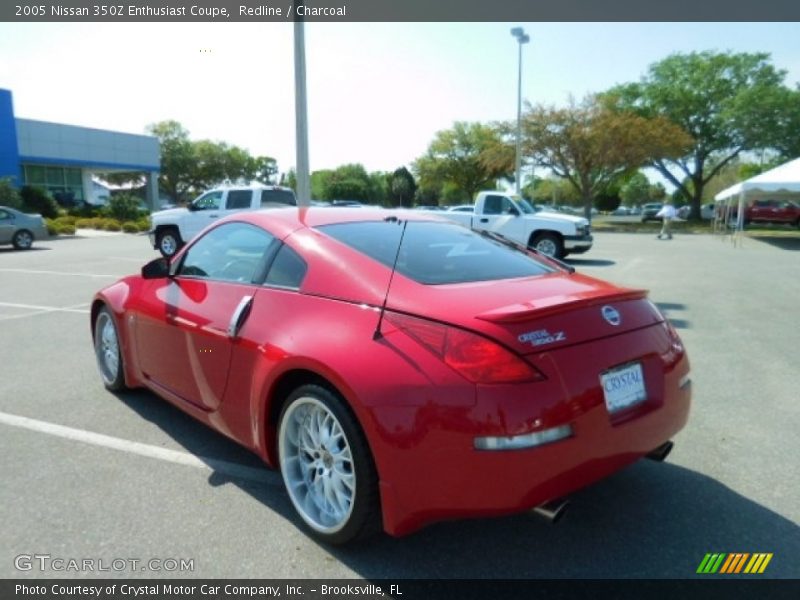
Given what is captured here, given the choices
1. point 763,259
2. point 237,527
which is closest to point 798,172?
point 763,259

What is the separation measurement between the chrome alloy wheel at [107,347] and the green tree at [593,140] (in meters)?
35.3

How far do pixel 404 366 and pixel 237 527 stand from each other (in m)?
1.26

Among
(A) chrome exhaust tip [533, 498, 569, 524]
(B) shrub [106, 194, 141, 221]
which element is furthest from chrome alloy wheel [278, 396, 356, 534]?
(B) shrub [106, 194, 141, 221]

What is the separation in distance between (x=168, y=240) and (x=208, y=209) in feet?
5.75

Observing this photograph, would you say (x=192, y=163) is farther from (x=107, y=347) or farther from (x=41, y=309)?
(x=107, y=347)

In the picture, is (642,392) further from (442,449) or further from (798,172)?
(798,172)

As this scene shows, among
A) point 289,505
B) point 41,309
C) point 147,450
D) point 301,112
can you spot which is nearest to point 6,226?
point 41,309

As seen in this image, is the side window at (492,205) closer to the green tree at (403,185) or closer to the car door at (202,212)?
the car door at (202,212)

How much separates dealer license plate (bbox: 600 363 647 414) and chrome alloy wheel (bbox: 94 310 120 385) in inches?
140

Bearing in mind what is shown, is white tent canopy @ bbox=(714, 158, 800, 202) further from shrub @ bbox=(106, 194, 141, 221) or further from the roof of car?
shrub @ bbox=(106, 194, 141, 221)

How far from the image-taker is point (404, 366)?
2.27 meters

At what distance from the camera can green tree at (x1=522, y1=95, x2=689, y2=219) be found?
1388 inches

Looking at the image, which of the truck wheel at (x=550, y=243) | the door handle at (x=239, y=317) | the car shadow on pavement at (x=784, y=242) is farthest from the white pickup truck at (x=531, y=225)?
Result: the door handle at (x=239, y=317)

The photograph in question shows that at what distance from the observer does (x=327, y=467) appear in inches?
105
